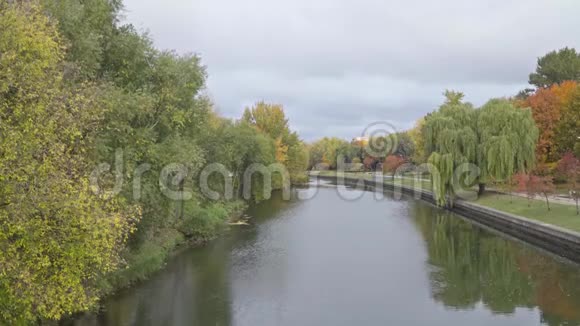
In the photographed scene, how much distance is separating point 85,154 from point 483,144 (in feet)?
111

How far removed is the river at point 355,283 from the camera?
16984mm

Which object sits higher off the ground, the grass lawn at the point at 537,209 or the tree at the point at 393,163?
the tree at the point at 393,163

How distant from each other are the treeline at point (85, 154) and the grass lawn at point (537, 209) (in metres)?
19.9

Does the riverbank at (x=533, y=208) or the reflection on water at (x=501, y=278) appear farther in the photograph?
the riverbank at (x=533, y=208)

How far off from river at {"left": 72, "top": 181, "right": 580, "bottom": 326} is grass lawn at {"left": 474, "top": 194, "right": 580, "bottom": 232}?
8.20 ft

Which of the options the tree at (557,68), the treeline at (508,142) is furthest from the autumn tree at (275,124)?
the tree at (557,68)

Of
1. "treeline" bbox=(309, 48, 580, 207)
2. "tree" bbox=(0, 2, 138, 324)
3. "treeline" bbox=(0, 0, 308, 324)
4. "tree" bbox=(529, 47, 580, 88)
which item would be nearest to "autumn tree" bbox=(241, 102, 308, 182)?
"treeline" bbox=(309, 48, 580, 207)

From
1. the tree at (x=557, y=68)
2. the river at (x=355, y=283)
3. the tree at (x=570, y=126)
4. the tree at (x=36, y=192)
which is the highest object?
the tree at (x=557, y=68)

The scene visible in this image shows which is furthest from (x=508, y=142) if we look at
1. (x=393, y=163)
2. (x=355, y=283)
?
(x=393, y=163)

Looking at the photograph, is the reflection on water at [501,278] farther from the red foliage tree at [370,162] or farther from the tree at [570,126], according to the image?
the red foliage tree at [370,162]

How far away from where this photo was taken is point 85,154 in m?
13.9

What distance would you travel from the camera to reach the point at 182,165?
2038 centimetres

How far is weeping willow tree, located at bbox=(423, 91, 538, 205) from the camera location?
39.5 meters

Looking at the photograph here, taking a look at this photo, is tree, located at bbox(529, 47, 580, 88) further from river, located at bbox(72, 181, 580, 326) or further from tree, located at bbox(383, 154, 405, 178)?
river, located at bbox(72, 181, 580, 326)
